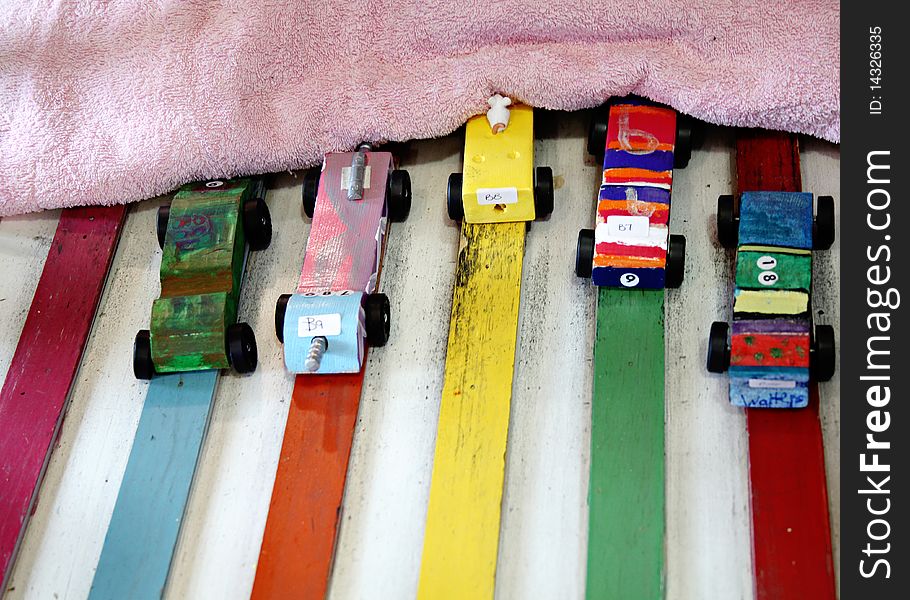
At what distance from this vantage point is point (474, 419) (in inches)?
75.0

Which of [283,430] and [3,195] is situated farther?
[3,195]

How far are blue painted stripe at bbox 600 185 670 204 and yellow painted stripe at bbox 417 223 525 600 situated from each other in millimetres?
174

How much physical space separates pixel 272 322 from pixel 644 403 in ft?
2.28

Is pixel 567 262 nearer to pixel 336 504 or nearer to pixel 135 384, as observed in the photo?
pixel 336 504

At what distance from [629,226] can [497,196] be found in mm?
251

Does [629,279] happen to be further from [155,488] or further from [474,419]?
[155,488]

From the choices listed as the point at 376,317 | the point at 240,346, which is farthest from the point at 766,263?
the point at 240,346

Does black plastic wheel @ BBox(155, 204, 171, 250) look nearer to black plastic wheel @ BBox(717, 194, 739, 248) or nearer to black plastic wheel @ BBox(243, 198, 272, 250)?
black plastic wheel @ BBox(243, 198, 272, 250)

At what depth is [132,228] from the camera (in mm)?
2295

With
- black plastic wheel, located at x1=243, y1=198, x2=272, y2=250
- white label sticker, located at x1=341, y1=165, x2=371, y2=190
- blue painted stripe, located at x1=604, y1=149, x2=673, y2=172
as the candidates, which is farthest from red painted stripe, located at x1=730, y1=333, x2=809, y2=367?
black plastic wheel, located at x1=243, y1=198, x2=272, y2=250

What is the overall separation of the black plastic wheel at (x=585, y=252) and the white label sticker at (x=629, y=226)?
37 millimetres

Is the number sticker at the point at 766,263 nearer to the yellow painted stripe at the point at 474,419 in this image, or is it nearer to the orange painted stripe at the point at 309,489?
the yellow painted stripe at the point at 474,419
